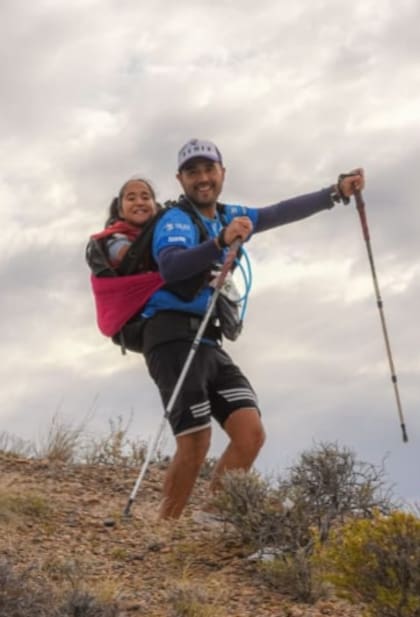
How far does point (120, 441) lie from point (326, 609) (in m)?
6.35

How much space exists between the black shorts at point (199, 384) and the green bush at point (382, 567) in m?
2.25

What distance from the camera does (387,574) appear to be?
6516mm

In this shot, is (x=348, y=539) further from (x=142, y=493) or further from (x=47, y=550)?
(x=142, y=493)

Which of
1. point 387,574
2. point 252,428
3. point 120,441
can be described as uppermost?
point 120,441

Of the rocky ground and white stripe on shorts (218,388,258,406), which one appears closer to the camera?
the rocky ground

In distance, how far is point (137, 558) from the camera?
8.27m

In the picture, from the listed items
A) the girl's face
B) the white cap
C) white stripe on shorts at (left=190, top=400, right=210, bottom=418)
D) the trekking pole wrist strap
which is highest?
the white cap

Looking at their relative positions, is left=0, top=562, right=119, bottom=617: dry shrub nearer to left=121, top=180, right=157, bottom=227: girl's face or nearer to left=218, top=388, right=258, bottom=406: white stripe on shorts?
left=218, top=388, right=258, bottom=406: white stripe on shorts

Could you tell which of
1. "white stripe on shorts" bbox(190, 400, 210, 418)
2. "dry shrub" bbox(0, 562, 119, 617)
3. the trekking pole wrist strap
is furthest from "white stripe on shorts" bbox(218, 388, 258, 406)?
"dry shrub" bbox(0, 562, 119, 617)

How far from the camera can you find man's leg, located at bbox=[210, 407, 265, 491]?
8906 millimetres

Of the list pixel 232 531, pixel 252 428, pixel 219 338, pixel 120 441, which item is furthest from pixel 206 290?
pixel 120 441

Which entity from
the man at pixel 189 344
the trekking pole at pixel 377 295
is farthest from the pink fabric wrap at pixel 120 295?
the trekking pole at pixel 377 295

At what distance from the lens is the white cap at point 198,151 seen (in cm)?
916

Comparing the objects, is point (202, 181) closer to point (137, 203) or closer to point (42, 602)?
point (137, 203)
